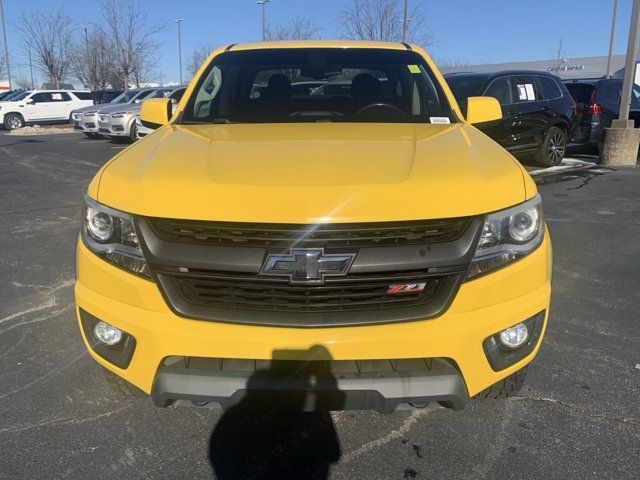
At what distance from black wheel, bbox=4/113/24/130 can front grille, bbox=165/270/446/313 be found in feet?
84.2

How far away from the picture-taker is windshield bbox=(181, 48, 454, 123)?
3.41 m

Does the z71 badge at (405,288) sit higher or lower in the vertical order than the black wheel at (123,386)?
higher

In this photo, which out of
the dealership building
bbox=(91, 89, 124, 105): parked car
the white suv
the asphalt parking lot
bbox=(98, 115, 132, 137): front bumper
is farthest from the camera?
the dealership building

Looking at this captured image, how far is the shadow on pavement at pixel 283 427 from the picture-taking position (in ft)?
6.53

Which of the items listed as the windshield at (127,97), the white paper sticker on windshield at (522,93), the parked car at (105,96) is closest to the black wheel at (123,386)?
the white paper sticker on windshield at (522,93)

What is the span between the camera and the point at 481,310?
6.74 feet

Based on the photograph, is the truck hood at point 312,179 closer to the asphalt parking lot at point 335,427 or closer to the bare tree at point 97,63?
the asphalt parking lot at point 335,427

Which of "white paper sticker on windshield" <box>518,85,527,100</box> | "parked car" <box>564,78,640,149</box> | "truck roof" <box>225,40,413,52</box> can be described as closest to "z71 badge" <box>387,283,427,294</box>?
"truck roof" <box>225,40,413,52</box>

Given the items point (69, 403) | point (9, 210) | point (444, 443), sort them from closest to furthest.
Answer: point (444, 443)
point (69, 403)
point (9, 210)

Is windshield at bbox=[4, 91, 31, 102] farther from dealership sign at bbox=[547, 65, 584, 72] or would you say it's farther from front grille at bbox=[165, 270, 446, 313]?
dealership sign at bbox=[547, 65, 584, 72]

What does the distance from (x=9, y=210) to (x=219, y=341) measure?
6.55 metres

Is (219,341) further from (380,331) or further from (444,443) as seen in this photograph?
(444,443)

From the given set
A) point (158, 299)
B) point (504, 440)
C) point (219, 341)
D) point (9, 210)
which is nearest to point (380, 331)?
point (219, 341)

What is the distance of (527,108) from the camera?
384 inches
